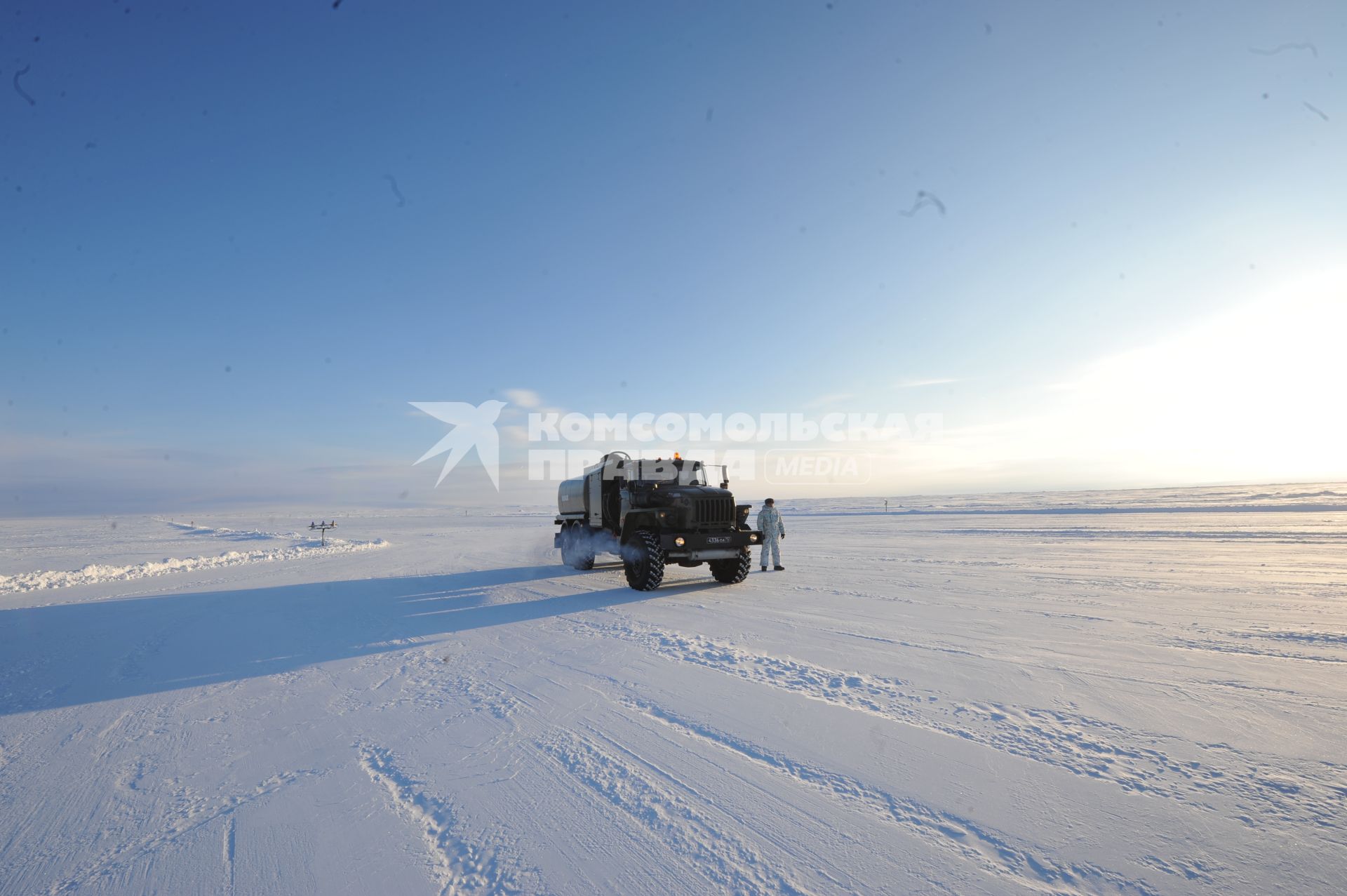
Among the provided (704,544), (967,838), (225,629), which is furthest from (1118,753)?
(225,629)

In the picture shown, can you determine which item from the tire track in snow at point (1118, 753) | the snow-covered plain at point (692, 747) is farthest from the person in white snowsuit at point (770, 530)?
the tire track in snow at point (1118, 753)

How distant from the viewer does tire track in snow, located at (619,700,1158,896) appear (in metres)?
2.77

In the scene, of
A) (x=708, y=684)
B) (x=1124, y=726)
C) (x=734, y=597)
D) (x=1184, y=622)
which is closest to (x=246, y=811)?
(x=708, y=684)

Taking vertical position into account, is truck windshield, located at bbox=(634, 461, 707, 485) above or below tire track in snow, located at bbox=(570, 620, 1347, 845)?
above

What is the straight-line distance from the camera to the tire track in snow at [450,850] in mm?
2848

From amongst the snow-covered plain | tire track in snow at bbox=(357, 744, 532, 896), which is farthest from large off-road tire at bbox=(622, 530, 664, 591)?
tire track in snow at bbox=(357, 744, 532, 896)

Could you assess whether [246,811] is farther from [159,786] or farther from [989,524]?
[989,524]

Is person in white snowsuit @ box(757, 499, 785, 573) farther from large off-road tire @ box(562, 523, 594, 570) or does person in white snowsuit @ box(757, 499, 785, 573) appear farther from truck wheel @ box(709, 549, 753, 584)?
large off-road tire @ box(562, 523, 594, 570)

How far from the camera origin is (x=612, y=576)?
1489 centimetres

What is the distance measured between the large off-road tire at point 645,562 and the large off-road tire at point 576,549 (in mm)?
3122

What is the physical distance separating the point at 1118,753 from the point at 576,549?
13150 mm

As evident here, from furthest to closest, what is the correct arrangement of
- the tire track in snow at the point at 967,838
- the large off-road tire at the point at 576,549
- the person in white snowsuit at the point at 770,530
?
the large off-road tire at the point at 576,549 < the person in white snowsuit at the point at 770,530 < the tire track in snow at the point at 967,838

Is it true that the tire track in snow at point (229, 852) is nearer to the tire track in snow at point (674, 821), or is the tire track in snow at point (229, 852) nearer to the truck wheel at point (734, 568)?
the tire track in snow at point (674, 821)

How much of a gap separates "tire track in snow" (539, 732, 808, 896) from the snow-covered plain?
0.02 meters
